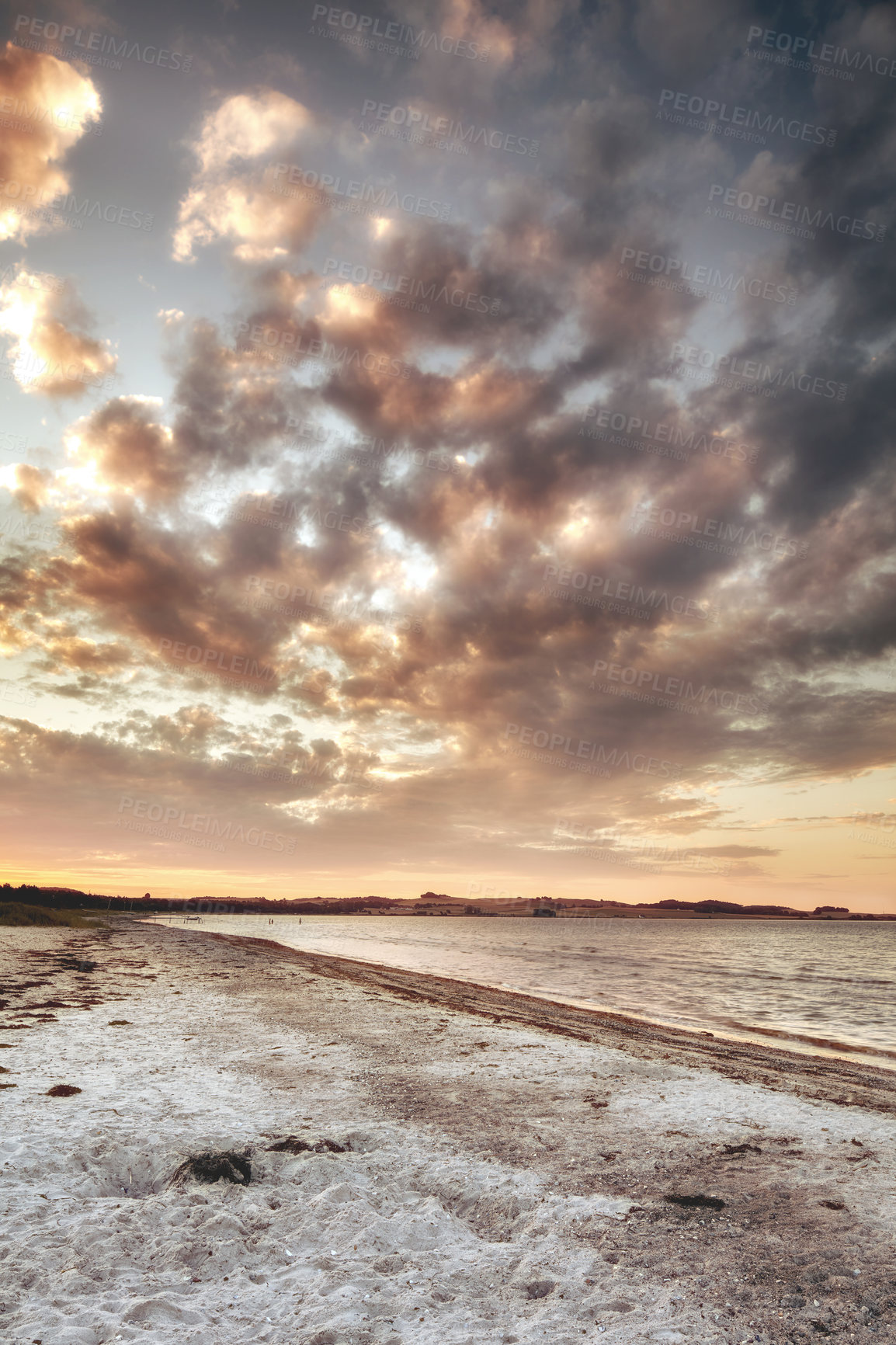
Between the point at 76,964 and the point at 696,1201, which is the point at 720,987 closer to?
the point at 76,964

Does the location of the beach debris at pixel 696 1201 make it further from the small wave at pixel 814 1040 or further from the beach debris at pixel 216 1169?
the small wave at pixel 814 1040

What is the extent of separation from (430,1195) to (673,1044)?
13.0m

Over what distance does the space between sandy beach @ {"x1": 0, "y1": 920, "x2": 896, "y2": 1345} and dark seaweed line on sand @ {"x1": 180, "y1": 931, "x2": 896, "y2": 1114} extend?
230 mm

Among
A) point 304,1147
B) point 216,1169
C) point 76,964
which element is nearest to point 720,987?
point 76,964

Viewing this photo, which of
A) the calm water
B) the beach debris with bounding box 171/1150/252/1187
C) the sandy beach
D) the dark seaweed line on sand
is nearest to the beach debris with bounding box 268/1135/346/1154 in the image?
the sandy beach

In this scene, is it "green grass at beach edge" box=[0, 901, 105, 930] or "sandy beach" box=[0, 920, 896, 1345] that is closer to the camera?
"sandy beach" box=[0, 920, 896, 1345]

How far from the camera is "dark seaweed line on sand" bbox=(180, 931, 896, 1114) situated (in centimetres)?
1327

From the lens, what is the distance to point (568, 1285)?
18.1ft

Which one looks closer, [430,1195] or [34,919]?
[430,1195]

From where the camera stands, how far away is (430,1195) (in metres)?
7.13

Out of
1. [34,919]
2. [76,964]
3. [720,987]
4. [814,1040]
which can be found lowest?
[720,987]

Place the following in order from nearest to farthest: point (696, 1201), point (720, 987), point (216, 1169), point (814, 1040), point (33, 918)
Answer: point (696, 1201) → point (216, 1169) → point (814, 1040) → point (720, 987) → point (33, 918)

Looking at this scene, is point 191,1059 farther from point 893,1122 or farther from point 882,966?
point 882,966

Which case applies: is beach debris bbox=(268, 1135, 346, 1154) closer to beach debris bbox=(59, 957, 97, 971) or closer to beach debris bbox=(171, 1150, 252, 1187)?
beach debris bbox=(171, 1150, 252, 1187)
